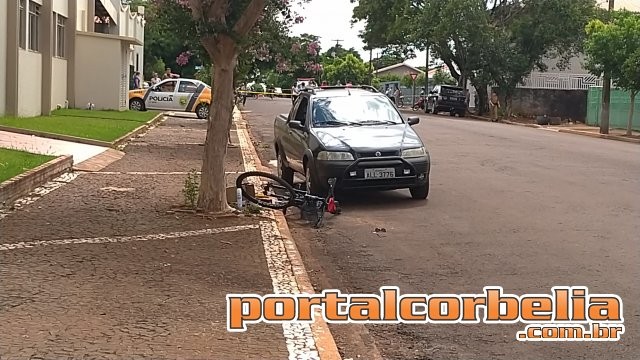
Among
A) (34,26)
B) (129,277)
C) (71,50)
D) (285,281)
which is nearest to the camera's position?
(129,277)

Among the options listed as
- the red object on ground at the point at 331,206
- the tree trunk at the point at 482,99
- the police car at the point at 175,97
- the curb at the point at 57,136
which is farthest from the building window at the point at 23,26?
the tree trunk at the point at 482,99

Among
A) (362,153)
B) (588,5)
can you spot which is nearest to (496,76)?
(588,5)

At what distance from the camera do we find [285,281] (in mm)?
6727

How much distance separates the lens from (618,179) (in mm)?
13617

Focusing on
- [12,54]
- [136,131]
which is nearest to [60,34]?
[12,54]

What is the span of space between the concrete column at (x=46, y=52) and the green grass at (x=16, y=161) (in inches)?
423

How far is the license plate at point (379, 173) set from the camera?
1083 centimetres

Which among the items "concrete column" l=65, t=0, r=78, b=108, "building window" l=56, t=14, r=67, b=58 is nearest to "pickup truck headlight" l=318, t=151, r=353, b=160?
"building window" l=56, t=14, r=67, b=58

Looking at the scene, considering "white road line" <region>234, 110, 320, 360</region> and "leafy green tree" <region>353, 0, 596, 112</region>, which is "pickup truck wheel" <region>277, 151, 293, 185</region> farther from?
"leafy green tree" <region>353, 0, 596, 112</region>

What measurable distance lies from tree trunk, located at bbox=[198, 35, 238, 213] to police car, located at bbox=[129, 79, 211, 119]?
75.4 ft

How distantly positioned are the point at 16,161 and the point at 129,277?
19.9ft

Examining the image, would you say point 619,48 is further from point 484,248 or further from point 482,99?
point 484,248

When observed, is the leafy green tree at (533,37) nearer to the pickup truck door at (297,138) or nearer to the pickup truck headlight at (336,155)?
the pickup truck door at (297,138)

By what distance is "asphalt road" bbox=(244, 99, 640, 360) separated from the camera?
5.41 meters
